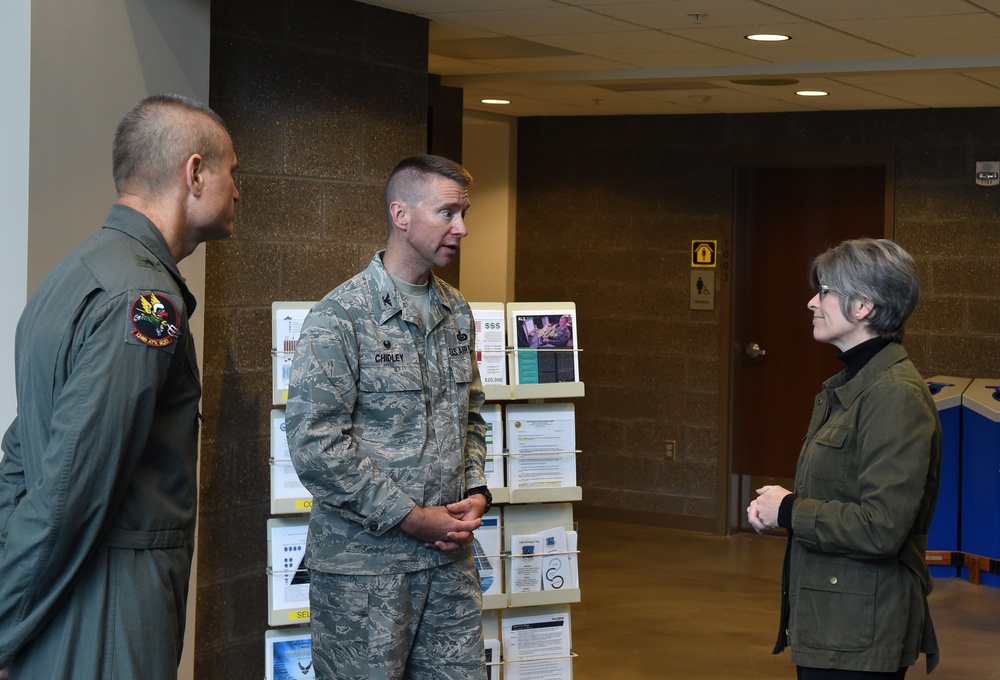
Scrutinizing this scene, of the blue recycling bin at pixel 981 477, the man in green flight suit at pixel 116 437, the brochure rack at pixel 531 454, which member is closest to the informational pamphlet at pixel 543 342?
the brochure rack at pixel 531 454

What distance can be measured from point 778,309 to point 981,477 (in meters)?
1.73

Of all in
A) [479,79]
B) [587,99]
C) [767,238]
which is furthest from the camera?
[767,238]

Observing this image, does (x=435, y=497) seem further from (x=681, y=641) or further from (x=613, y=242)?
(x=613, y=242)

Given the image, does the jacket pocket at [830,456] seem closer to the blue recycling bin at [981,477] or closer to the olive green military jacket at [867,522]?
the olive green military jacket at [867,522]

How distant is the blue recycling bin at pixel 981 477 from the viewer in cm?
638

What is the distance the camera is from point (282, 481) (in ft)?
11.7

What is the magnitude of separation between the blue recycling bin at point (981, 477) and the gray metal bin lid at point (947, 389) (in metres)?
0.05

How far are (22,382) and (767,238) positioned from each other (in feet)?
20.9

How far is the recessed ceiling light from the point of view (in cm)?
468

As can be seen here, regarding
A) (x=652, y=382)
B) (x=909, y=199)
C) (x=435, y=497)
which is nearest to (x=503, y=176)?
(x=652, y=382)

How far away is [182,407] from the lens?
1.85 metres

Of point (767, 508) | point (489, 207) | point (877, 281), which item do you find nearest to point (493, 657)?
point (767, 508)

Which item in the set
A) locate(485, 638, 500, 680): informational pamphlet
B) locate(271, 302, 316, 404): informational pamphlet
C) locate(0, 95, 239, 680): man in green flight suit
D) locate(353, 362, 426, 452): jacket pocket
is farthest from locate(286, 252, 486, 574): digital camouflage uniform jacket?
locate(485, 638, 500, 680): informational pamphlet

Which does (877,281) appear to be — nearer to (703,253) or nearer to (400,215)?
(400,215)
